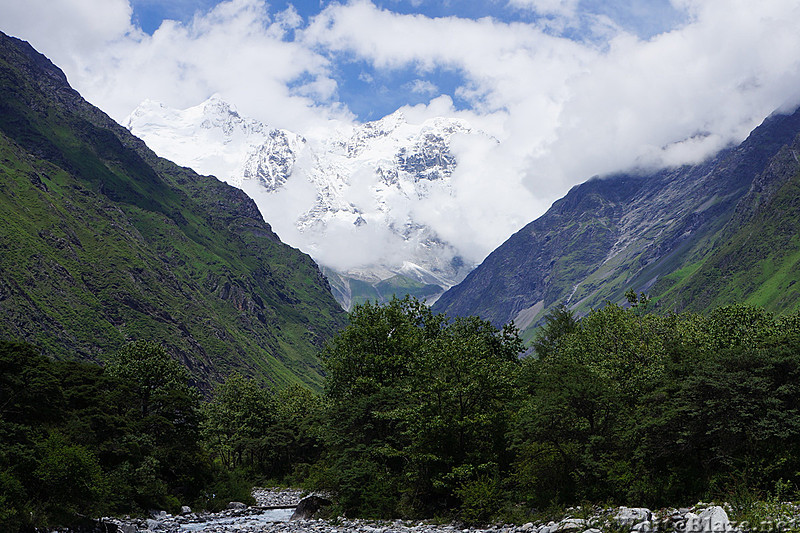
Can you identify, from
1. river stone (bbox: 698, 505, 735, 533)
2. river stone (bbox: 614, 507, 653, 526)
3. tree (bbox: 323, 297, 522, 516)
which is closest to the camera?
river stone (bbox: 698, 505, 735, 533)

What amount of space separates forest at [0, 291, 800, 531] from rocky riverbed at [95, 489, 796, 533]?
6.76 feet

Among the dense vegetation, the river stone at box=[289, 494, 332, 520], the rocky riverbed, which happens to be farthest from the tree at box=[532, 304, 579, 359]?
the river stone at box=[289, 494, 332, 520]

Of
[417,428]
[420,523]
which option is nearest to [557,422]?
[417,428]

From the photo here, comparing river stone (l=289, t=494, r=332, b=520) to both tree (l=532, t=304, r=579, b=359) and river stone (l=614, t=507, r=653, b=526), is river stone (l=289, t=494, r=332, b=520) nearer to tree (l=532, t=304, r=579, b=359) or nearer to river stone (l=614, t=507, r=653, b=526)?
river stone (l=614, t=507, r=653, b=526)

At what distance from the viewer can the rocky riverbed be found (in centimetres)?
2670

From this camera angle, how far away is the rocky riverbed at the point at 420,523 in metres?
26.7

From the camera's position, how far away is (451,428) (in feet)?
151

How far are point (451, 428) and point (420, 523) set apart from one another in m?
7.05

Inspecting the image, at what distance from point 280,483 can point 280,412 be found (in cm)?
1851

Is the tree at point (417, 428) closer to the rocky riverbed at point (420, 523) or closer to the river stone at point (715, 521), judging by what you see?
the rocky riverbed at point (420, 523)

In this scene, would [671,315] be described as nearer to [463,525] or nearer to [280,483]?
[463,525]

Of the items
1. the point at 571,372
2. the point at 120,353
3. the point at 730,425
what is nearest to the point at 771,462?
the point at 730,425

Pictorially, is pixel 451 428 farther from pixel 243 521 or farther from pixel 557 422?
pixel 243 521

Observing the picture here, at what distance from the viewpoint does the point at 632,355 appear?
55406mm
